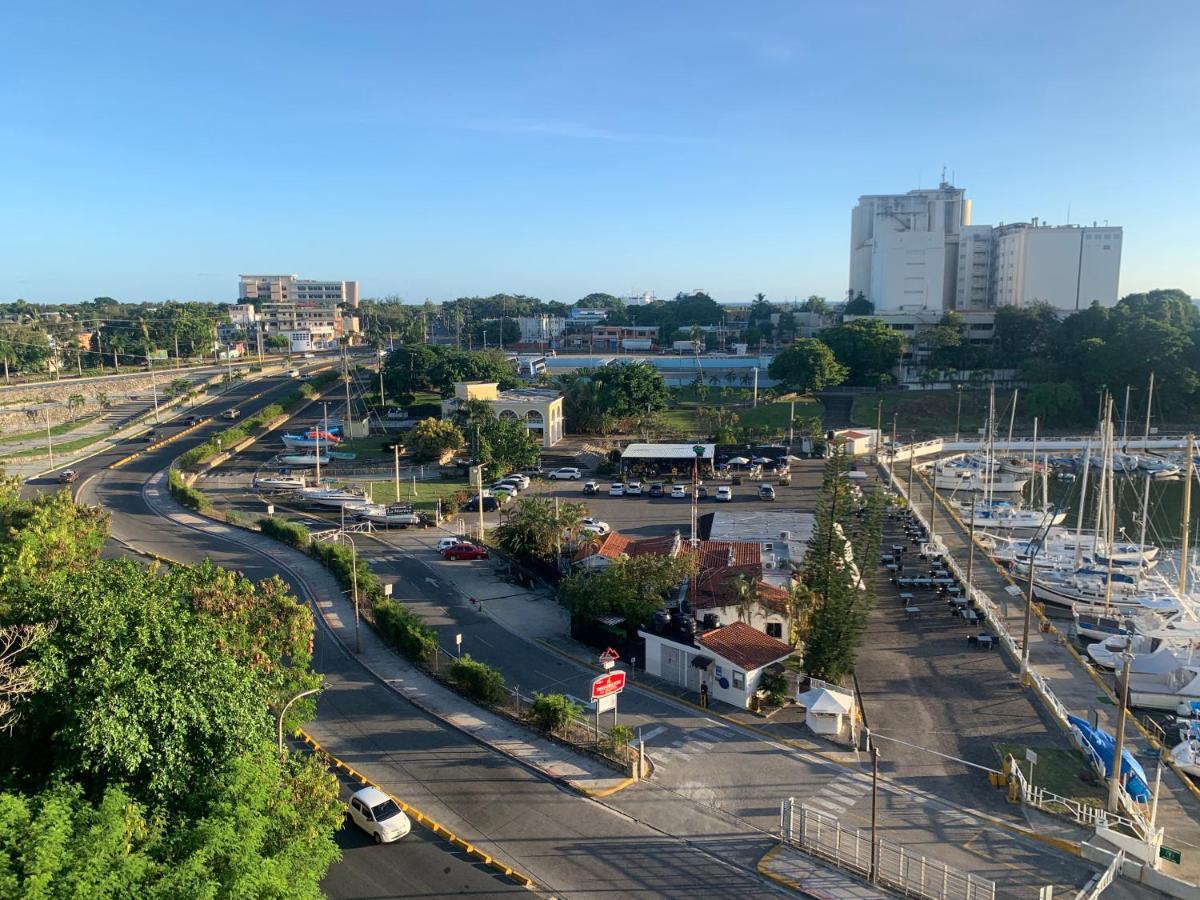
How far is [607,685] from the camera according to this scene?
18391 mm

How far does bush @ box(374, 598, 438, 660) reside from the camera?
74.0ft

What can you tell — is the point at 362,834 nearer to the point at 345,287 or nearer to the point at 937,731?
the point at 937,731

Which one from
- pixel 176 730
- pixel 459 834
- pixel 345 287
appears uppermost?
pixel 345 287

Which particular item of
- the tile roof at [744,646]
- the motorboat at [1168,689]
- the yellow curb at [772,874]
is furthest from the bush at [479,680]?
the motorboat at [1168,689]

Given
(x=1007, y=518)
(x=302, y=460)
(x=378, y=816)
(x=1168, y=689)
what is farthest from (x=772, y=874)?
(x=302, y=460)

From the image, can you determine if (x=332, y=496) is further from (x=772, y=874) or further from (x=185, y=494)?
(x=772, y=874)

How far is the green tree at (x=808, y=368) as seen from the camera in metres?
73.0

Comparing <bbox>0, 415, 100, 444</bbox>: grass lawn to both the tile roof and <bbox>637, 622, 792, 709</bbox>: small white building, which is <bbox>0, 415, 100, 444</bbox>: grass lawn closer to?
<bbox>637, 622, 792, 709</bbox>: small white building

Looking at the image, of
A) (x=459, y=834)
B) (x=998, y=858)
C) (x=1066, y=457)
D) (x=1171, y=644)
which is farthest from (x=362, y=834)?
(x=1066, y=457)

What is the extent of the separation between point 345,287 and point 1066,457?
492 ft

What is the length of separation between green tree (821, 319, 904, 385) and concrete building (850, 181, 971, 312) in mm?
22366

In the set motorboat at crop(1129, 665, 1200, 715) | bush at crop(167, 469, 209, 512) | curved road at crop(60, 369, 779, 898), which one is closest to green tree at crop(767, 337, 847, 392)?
bush at crop(167, 469, 209, 512)

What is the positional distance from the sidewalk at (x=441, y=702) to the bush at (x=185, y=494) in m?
10.5

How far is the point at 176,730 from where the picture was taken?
39.2 ft
